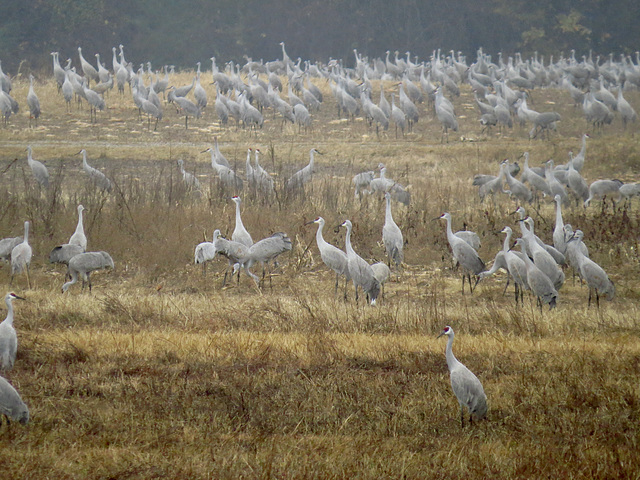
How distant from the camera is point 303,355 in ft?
19.7

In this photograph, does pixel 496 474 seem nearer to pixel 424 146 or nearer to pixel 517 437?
pixel 517 437

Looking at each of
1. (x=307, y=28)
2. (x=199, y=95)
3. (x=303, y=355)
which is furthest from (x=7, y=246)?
(x=307, y=28)

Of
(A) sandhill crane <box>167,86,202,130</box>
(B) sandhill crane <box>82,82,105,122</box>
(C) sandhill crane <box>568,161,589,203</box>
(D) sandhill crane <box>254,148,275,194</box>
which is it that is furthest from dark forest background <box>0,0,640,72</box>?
(C) sandhill crane <box>568,161,589,203</box>

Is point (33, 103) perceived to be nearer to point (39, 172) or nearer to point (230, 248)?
point (39, 172)

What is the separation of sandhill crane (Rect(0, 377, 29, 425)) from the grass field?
0.45ft

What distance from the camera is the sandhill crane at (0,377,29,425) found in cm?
439

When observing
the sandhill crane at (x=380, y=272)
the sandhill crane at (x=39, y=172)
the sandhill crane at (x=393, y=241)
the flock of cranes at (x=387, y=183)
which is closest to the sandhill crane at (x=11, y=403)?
Answer: the flock of cranes at (x=387, y=183)

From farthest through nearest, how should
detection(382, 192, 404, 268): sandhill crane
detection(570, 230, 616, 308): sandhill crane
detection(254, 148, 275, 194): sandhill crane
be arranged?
detection(254, 148, 275, 194): sandhill crane
detection(382, 192, 404, 268): sandhill crane
detection(570, 230, 616, 308): sandhill crane

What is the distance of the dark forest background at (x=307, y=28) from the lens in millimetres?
34062

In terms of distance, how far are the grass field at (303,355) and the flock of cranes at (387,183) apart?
27 centimetres

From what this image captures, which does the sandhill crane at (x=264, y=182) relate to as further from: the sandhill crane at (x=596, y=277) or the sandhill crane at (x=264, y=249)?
the sandhill crane at (x=596, y=277)

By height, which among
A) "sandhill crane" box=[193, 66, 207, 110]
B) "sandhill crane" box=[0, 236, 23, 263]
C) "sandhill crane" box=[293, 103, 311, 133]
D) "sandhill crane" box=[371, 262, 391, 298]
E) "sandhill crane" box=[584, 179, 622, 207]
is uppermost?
"sandhill crane" box=[193, 66, 207, 110]

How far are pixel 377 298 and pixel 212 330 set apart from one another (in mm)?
2212

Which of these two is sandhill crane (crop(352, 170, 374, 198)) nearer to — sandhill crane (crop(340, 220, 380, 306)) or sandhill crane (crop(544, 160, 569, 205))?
sandhill crane (crop(544, 160, 569, 205))
